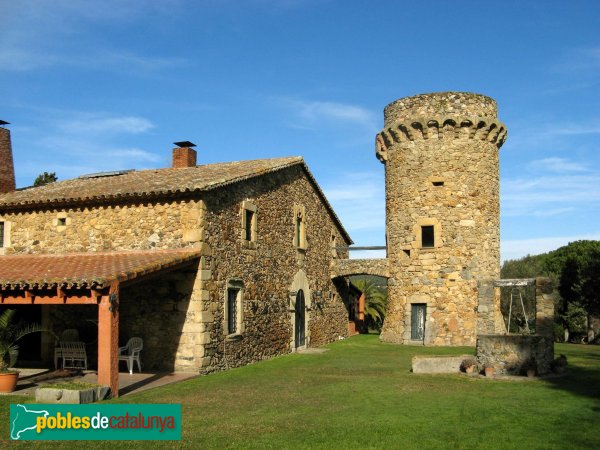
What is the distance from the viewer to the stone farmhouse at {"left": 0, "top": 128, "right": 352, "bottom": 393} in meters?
12.1

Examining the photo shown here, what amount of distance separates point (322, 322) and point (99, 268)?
12495 millimetres

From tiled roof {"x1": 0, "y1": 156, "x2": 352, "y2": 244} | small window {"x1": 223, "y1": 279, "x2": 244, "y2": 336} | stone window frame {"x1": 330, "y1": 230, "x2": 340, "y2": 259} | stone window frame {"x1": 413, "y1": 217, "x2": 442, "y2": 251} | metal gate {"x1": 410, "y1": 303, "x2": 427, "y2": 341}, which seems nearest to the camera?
tiled roof {"x1": 0, "y1": 156, "x2": 352, "y2": 244}

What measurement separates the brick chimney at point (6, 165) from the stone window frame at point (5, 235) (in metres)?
3.38

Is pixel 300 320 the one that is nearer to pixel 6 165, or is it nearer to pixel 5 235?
pixel 5 235

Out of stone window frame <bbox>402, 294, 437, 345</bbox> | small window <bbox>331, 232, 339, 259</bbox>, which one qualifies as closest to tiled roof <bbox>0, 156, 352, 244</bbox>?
small window <bbox>331, 232, 339, 259</bbox>

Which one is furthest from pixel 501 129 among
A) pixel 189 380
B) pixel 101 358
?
pixel 101 358

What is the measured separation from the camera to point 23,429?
8344 millimetres

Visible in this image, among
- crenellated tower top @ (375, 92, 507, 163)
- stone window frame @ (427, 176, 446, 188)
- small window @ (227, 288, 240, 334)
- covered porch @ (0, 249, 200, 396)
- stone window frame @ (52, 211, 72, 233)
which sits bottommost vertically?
small window @ (227, 288, 240, 334)

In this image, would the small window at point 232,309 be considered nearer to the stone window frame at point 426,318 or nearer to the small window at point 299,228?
the small window at point 299,228

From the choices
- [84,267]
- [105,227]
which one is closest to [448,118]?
[105,227]

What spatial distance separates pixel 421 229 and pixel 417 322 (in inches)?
138

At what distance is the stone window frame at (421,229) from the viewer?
72.6 feet

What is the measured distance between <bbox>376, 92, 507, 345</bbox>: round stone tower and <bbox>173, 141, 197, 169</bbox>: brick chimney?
803 centimetres

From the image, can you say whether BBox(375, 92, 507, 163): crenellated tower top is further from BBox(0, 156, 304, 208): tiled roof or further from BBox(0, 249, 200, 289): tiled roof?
BBox(0, 249, 200, 289): tiled roof
